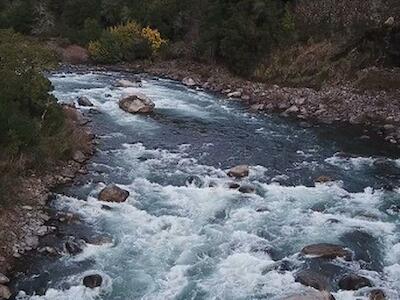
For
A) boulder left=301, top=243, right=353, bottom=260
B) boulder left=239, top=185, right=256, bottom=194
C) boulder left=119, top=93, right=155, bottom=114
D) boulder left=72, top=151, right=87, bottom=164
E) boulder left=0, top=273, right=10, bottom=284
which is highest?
boulder left=301, top=243, right=353, bottom=260

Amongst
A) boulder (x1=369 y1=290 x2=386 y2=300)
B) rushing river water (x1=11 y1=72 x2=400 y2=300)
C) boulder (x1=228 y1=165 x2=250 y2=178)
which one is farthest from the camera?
Answer: boulder (x1=228 y1=165 x2=250 y2=178)

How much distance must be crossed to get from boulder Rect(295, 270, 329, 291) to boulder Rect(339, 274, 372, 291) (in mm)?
418

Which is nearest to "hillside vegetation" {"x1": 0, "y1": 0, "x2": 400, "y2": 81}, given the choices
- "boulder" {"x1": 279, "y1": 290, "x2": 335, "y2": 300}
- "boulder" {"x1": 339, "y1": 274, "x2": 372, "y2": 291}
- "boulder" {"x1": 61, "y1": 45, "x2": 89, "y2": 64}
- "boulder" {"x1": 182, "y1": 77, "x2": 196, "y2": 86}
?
"boulder" {"x1": 61, "y1": 45, "x2": 89, "y2": 64}

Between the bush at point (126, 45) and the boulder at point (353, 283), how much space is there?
1340 inches

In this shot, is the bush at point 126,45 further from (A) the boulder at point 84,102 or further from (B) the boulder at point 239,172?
(B) the boulder at point 239,172

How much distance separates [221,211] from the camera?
59.7 feet

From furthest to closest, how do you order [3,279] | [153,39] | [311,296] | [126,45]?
[153,39] → [126,45] → [3,279] → [311,296]

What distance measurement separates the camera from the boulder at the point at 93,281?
1391 cm

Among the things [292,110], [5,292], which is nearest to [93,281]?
[5,292]

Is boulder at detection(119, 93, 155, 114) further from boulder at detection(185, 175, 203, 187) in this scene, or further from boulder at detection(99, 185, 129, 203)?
boulder at detection(99, 185, 129, 203)

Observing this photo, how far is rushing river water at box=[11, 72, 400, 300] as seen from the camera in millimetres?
14250

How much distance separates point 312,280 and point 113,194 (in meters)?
7.89

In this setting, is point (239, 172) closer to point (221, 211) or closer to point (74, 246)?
point (221, 211)

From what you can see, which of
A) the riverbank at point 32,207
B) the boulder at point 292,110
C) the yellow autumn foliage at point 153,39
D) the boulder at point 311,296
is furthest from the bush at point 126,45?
the boulder at point 311,296
